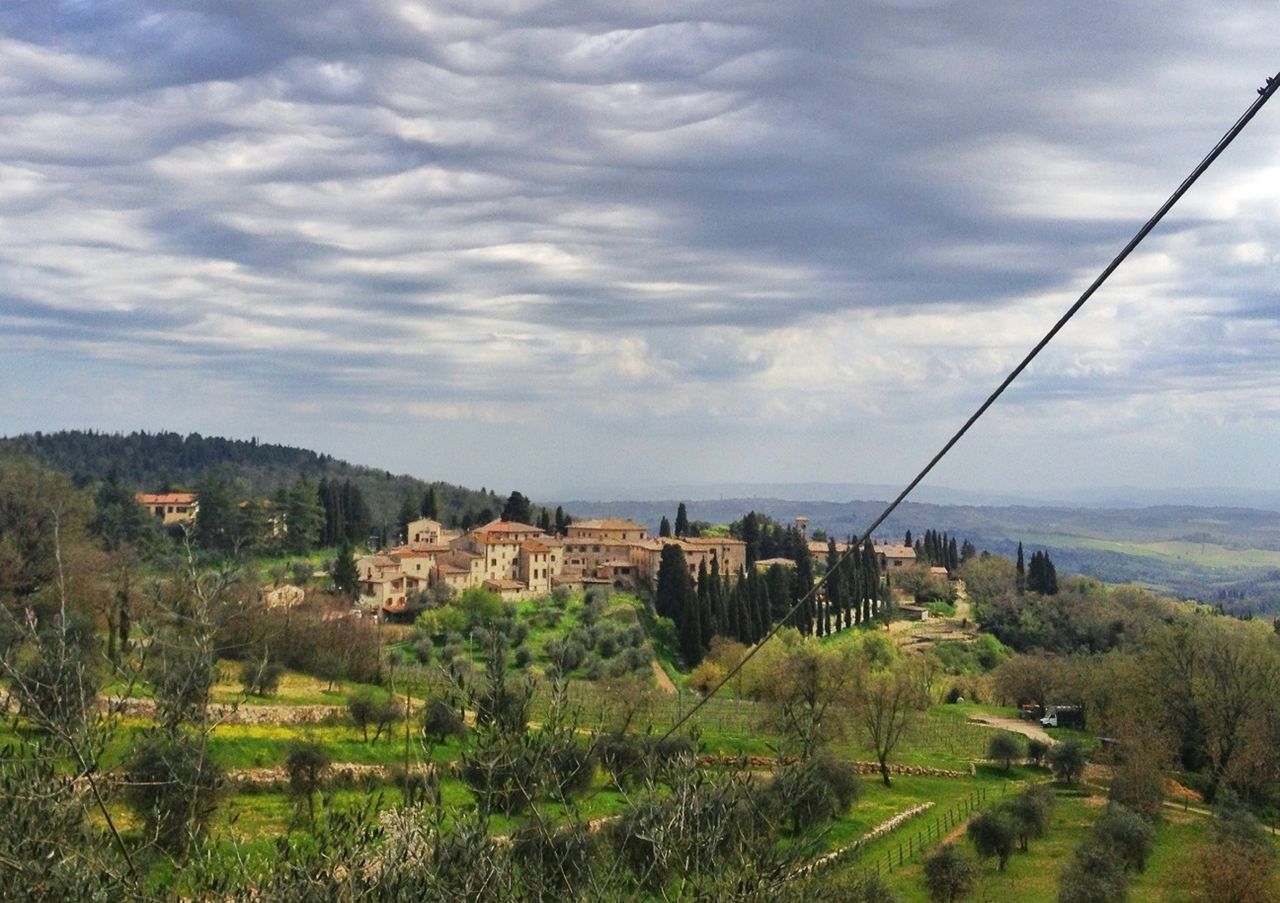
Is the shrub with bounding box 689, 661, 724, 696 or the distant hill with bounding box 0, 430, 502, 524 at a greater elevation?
the distant hill with bounding box 0, 430, 502, 524

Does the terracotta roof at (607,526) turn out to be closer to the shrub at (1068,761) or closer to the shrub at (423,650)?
the shrub at (423,650)

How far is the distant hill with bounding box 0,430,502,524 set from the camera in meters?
A: 129

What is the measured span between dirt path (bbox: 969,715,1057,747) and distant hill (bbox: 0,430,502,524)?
266 ft

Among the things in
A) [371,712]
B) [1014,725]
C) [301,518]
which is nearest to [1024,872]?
[371,712]

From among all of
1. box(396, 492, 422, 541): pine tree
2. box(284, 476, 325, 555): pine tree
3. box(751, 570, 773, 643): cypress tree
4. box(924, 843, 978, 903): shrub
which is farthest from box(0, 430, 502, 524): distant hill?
box(924, 843, 978, 903): shrub

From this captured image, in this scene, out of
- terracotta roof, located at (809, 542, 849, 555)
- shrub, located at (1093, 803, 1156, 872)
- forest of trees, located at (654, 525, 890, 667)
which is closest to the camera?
shrub, located at (1093, 803, 1156, 872)

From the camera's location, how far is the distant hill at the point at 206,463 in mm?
129000

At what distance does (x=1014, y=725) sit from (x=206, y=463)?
138 metres

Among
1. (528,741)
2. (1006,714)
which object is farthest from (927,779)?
(528,741)

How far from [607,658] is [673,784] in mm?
44962

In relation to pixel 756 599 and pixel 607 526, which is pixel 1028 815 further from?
pixel 607 526

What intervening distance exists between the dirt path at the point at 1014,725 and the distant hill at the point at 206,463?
81.0 metres

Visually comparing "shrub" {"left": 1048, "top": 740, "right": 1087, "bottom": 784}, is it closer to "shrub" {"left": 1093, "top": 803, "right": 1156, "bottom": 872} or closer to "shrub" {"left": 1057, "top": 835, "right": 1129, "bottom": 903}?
"shrub" {"left": 1093, "top": 803, "right": 1156, "bottom": 872}

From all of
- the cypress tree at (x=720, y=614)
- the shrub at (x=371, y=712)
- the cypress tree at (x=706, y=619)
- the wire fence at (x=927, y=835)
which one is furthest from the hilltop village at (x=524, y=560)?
the wire fence at (x=927, y=835)
